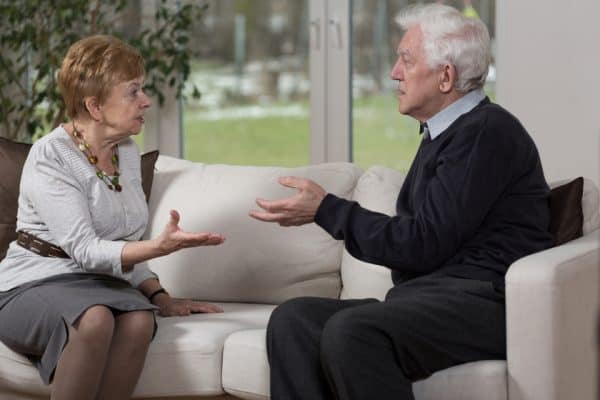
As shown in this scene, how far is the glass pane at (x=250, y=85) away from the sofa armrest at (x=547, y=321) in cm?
244

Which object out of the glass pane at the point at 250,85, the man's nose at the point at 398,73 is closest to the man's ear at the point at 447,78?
the man's nose at the point at 398,73

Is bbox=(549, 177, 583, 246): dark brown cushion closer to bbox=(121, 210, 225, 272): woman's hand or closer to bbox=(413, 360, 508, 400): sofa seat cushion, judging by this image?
bbox=(413, 360, 508, 400): sofa seat cushion

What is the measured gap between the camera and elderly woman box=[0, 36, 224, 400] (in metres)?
2.71

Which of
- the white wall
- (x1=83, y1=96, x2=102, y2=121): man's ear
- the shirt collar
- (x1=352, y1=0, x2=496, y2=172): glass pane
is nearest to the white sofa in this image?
the shirt collar

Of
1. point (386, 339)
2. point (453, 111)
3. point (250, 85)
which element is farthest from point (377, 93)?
point (386, 339)

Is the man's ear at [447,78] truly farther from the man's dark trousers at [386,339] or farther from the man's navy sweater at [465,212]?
the man's dark trousers at [386,339]

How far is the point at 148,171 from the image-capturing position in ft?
11.3

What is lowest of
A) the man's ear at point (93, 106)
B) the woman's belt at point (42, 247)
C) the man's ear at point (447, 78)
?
the woman's belt at point (42, 247)

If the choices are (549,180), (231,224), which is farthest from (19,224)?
(549,180)

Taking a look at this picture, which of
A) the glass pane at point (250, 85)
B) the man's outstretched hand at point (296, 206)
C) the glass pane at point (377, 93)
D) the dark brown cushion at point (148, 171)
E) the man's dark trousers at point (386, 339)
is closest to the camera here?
the man's dark trousers at point (386, 339)

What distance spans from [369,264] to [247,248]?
38 centimetres

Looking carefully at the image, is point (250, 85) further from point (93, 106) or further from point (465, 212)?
point (465, 212)

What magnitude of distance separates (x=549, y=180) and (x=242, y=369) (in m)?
Answer: 1.74

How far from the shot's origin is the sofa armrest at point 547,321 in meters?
2.48
